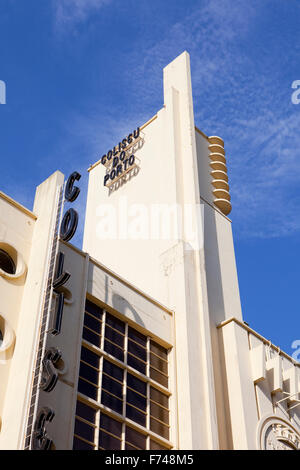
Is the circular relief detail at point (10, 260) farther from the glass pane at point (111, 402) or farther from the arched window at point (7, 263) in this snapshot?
the glass pane at point (111, 402)

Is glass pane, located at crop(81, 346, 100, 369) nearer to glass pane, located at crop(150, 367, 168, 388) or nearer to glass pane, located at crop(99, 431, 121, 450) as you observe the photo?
glass pane, located at crop(99, 431, 121, 450)

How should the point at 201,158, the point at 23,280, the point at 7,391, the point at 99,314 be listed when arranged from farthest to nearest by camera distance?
the point at 201,158, the point at 99,314, the point at 23,280, the point at 7,391

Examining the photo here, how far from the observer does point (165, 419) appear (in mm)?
22812

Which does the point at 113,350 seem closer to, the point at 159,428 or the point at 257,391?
the point at 159,428

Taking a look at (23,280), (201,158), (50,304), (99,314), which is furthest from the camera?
(201,158)

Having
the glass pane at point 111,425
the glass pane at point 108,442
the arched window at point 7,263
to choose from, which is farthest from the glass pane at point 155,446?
the arched window at point 7,263

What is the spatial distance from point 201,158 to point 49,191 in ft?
40.6

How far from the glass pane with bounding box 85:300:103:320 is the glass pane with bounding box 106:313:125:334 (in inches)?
13.4

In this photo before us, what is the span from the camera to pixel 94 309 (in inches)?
915

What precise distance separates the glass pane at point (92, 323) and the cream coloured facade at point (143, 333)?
0.14 ft

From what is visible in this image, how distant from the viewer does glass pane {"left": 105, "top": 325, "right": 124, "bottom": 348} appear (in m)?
23.0

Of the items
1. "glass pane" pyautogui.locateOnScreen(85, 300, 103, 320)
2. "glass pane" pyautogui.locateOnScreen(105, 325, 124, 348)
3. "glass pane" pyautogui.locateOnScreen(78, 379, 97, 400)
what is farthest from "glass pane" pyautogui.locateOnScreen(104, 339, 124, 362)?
"glass pane" pyautogui.locateOnScreen(78, 379, 97, 400)
